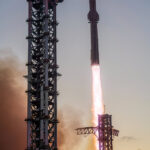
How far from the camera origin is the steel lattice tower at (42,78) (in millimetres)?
90625

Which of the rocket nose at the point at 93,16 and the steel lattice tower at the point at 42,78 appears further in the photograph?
the rocket nose at the point at 93,16

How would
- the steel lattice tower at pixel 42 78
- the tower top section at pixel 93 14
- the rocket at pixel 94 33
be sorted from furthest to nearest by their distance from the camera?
1. the tower top section at pixel 93 14
2. the rocket at pixel 94 33
3. the steel lattice tower at pixel 42 78

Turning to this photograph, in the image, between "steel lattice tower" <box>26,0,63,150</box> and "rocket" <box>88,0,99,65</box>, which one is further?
"rocket" <box>88,0,99,65</box>

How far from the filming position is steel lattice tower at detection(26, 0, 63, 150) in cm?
9062

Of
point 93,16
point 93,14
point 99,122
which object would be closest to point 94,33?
point 93,16

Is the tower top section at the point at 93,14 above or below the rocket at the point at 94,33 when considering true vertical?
above

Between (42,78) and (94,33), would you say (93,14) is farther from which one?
(42,78)

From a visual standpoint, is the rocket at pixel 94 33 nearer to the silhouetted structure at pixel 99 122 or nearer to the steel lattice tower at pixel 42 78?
the silhouetted structure at pixel 99 122

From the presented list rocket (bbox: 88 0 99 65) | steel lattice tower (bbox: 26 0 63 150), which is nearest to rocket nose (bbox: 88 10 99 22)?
rocket (bbox: 88 0 99 65)

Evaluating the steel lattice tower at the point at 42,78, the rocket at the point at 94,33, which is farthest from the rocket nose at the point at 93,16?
the steel lattice tower at the point at 42,78

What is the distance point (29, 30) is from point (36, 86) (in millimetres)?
12216

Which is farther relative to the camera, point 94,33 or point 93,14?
point 93,14

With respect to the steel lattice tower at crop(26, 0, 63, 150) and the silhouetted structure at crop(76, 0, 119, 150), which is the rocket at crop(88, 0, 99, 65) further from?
the steel lattice tower at crop(26, 0, 63, 150)

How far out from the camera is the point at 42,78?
93.8m
